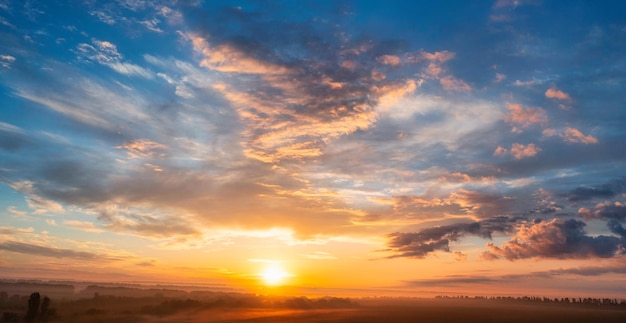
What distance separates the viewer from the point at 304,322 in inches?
3324

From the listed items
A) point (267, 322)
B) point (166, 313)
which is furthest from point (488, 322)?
point (166, 313)

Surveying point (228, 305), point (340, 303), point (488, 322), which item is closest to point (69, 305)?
point (228, 305)

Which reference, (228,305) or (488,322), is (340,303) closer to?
(228,305)

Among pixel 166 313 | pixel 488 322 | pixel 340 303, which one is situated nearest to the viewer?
pixel 488 322

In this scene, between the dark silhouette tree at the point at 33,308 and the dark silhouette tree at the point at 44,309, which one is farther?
the dark silhouette tree at the point at 44,309

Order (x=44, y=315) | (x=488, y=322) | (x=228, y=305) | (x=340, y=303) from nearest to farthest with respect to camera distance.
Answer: (x=44, y=315)
(x=488, y=322)
(x=228, y=305)
(x=340, y=303)

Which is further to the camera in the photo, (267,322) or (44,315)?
(267,322)

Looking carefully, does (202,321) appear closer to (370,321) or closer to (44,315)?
(44,315)

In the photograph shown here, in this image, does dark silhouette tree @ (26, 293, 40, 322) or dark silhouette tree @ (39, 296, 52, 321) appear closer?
dark silhouette tree @ (26, 293, 40, 322)

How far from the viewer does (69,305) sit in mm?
108750

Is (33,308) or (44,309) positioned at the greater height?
(33,308)

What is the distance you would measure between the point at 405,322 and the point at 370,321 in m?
7.62

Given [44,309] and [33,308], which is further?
[44,309]

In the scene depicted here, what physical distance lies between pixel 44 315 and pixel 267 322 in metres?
40.6
